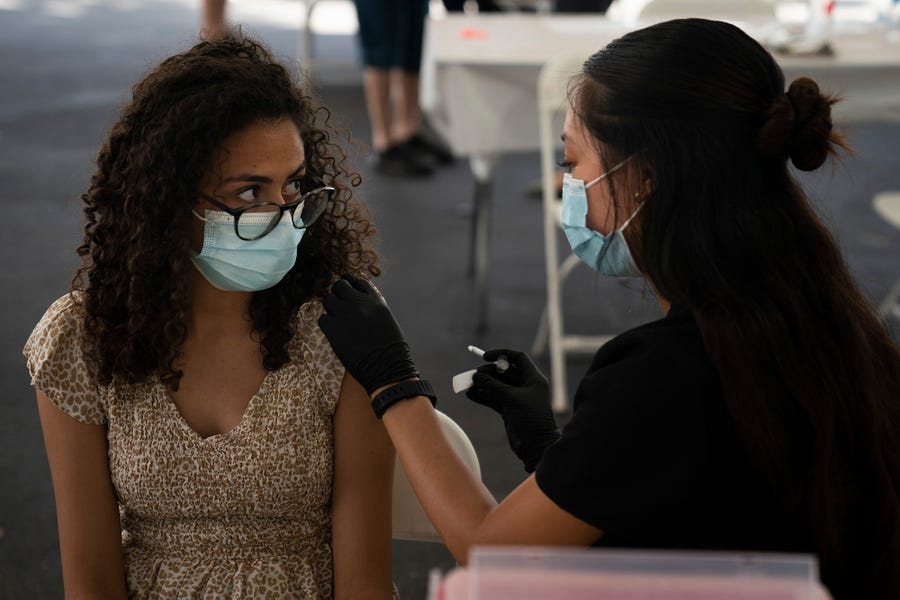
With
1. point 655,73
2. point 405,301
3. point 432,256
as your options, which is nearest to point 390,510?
point 655,73

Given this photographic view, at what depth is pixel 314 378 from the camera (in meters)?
1.53

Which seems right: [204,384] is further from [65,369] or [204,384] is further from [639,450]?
[639,450]

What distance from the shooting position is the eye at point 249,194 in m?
1.49

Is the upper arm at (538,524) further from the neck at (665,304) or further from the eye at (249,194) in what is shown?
the eye at (249,194)

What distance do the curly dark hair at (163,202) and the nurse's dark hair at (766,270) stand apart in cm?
50

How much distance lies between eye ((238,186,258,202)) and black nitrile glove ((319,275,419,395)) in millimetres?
169

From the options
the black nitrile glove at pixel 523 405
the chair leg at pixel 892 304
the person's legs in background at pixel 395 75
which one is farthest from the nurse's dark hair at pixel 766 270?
the person's legs in background at pixel 395 75

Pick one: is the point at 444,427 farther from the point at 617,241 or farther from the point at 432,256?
the point at 432,256

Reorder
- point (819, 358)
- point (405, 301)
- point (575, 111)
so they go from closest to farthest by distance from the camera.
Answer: point (819, 358)
point (575, 111)
point (405, 301)

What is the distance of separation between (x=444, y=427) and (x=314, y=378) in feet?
0.68

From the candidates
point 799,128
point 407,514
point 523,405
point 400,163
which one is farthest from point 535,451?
point 400,163

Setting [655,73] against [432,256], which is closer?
[655,73]

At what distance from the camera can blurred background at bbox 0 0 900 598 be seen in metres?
2.55

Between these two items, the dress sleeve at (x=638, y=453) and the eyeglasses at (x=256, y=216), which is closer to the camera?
the dress sleeve at (x=638, y=453)
